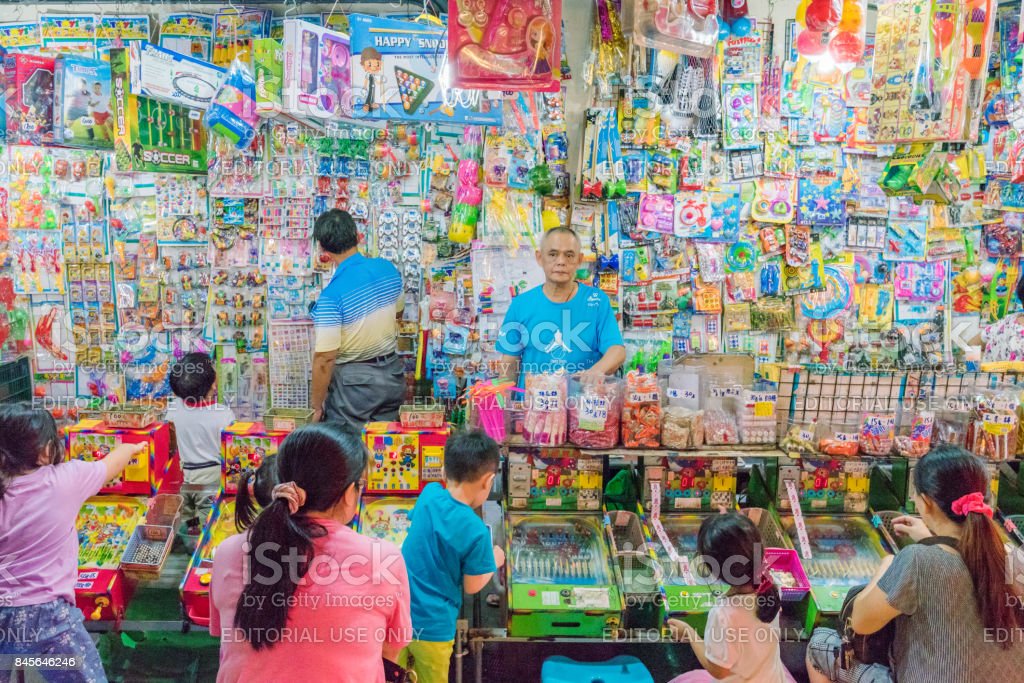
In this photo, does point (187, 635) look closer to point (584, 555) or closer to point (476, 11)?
point (584, 555)

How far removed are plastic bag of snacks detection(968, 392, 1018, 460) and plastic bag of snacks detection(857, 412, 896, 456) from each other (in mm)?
341

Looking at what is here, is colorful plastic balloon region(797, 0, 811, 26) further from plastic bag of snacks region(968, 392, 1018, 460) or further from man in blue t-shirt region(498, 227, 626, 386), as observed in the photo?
plastic bag of snacks region(968, 392, 1018, 460)

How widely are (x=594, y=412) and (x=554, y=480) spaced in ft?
1.24

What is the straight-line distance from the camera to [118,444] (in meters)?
3.36

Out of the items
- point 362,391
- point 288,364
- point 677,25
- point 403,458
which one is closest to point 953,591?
point 403,458

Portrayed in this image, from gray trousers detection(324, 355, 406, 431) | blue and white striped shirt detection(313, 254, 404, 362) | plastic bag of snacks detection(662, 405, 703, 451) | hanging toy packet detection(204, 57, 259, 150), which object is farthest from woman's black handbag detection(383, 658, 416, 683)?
hanging toy packet detection(204, 57, 259, 150)

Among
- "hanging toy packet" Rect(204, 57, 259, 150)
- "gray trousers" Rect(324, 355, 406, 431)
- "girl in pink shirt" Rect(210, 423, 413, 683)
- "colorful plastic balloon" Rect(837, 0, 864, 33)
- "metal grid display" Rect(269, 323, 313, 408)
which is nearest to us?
"girl in pink shirt" Rect(210, 423, 413, 683)

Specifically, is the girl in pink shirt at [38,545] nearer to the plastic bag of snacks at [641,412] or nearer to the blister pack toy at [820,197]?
the plastic bag of snacks at [641,412]

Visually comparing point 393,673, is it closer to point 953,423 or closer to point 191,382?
point 191,382

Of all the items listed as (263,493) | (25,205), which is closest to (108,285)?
(25,205)

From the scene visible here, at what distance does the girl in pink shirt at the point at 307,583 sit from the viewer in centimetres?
Answer: 183

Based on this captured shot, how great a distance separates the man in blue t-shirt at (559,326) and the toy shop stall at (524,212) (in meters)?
0.03

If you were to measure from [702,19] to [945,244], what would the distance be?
2736 millimetres

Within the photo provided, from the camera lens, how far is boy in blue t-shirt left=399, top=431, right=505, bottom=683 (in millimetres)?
2568
